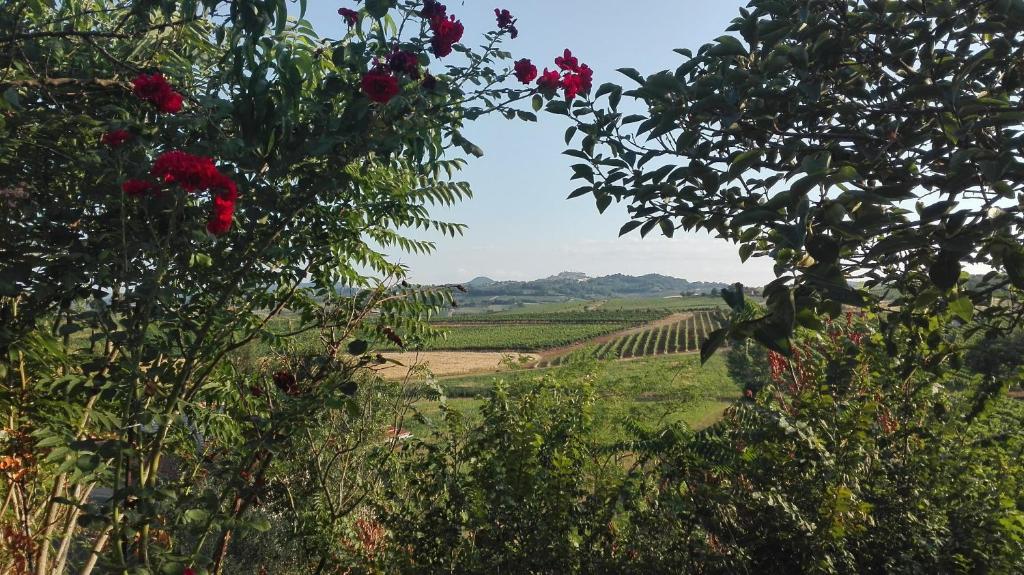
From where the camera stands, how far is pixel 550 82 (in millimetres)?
2312

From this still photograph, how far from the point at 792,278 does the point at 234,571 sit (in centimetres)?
543

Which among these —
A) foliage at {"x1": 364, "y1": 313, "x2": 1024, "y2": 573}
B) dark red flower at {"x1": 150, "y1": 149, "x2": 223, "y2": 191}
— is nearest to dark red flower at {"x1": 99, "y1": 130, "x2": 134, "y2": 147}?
dark red flower at {"x1": 150, "y1": 149, "x2": 223, "y2": 191}

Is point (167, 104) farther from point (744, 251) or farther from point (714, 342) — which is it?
point (744, 251)

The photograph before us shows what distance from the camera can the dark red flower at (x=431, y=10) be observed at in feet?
7.18

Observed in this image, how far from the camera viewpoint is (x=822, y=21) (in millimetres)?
1902

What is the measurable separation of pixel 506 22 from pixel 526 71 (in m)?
0.29

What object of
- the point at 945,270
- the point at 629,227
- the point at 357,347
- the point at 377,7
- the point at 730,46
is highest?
the point at 377,7

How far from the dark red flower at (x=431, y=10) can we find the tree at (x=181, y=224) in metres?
0.01

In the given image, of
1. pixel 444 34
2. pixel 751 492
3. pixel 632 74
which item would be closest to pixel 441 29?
pixel 444 34

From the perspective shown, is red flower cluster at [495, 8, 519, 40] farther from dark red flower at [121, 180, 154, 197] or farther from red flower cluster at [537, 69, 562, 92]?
dark red flower at [121, 180, 154, 197]

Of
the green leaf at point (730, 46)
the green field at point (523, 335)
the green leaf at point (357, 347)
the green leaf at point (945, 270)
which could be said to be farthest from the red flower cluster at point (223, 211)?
the green field at point (523, 335)

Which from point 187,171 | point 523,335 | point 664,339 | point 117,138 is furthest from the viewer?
point 523,335

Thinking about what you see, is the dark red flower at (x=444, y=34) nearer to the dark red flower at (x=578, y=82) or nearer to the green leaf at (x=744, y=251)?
the dark red flower at (x=578, y=82)

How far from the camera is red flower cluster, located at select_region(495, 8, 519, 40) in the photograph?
2.51 metres
